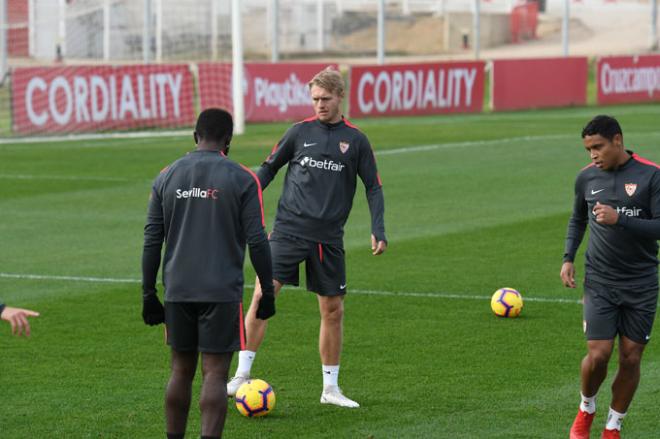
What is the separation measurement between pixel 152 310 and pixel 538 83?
35597mm

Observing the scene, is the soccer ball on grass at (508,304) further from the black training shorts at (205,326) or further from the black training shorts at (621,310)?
the black training shorts at (205,326)

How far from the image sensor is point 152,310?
770 centimetres

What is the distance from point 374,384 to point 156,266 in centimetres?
275

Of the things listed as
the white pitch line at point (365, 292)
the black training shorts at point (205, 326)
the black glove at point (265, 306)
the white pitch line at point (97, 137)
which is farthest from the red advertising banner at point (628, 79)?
the black training shorts at point (205, 326)

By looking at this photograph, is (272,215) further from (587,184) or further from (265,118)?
(265,118)

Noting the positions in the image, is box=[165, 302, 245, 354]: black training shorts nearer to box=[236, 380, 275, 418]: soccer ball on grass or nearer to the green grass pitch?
the green grass pitch

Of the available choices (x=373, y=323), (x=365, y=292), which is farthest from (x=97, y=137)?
(x=373, y=323)

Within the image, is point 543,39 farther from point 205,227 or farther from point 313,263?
point 205,227

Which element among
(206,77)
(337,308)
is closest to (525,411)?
(337,308)

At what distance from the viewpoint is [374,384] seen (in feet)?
32.5

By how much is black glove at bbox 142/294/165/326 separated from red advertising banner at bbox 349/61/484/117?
2943 cm

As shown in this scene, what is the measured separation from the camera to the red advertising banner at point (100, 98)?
3044cm

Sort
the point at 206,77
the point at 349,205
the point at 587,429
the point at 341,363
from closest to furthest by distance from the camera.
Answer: the point at 587,429 → the point at 349,205 → the point at 341,363 → the point at 206,77

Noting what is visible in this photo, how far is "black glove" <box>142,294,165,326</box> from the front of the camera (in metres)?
7.66
